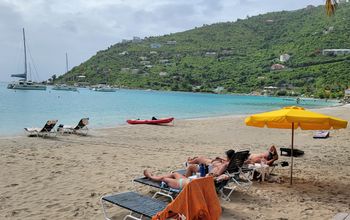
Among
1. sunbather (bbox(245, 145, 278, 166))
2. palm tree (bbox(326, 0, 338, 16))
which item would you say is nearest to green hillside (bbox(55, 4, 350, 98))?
palm tree (bbox(326, 0, 338, 16))

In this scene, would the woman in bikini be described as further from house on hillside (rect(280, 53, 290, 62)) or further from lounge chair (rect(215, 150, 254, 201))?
house on hillside (rect(280, 53, 290, 62))

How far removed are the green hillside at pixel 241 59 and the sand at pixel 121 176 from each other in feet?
254

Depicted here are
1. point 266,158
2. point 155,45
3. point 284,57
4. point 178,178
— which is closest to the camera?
point 178,178

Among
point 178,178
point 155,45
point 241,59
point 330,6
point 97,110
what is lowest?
point 97,110

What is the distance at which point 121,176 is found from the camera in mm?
7996

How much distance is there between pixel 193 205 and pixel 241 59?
11221 cm

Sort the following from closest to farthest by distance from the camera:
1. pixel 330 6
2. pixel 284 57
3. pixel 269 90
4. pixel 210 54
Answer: pixel 330 6, pixel 284 57, pixel 269 90, pixel 210 54

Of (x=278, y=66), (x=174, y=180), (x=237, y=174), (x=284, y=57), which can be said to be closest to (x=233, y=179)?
(x=237, y=174)

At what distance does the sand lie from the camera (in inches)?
231

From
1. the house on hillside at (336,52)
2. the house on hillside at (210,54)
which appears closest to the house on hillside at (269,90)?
the house on hillside at (336,52)

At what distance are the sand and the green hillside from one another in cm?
7748

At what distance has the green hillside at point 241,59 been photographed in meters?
94.7

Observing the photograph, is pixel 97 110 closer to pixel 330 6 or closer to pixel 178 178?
pixel 330 6

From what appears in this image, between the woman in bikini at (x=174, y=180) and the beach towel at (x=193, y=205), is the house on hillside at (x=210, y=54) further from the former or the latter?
the beach towel at (x=193, y=205)
